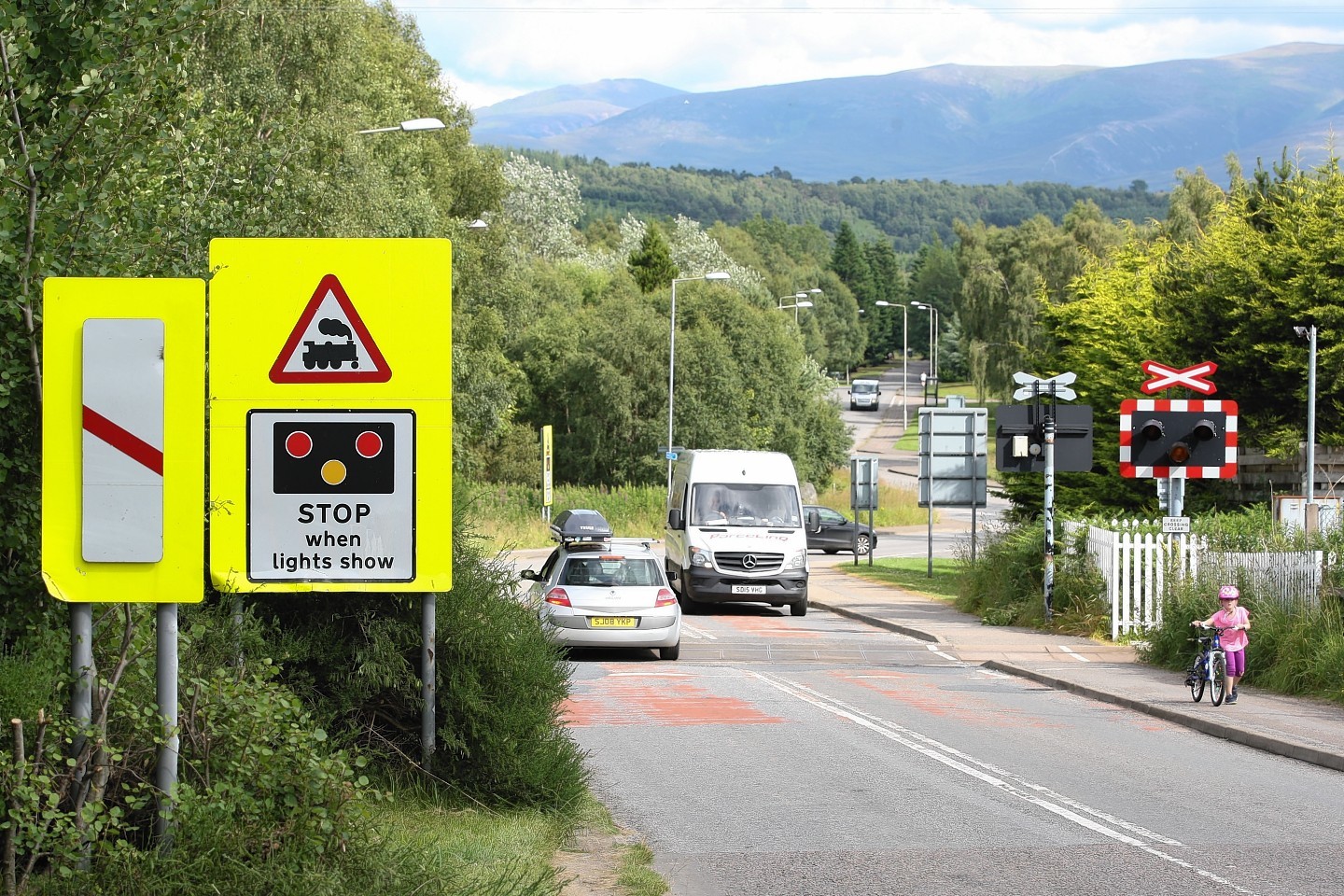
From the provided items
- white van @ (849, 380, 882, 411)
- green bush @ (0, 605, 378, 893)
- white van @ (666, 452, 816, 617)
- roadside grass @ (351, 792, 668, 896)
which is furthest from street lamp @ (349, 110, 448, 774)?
white van @ (849, 380, 882, 411)

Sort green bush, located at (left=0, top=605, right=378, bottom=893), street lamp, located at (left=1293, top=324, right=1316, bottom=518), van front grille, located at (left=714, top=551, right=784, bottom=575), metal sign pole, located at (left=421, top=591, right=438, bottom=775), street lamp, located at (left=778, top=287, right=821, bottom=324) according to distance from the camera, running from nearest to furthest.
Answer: green bush, located at (left=0, top=605, right=378, bottom=893)
metal sign pole, located at (left=421, top=591, right=438, bottom=775)
street lamp, located at (left=1293, top=324, right=1316, bottom=518)
van front grille, located at (left=714, top=551, right=784, bottom=575)
street lamp, located at (left=778, top=287, right=821, bottom=324)

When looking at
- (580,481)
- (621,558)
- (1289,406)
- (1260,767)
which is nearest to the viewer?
(1260,767)

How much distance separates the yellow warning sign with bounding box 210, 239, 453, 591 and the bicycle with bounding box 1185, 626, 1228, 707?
10.1m

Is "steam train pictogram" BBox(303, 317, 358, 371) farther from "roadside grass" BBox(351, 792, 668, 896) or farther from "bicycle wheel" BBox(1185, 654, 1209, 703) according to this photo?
"bicycle wheel" BBox(1185, 654, 1209, 703)

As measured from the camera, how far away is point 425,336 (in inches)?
302

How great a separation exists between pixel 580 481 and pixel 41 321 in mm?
58947

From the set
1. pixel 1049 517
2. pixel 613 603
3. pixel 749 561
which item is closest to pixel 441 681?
pixel 613 603

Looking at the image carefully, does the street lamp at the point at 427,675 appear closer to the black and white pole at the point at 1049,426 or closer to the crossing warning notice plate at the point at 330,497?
the crossing warning notice plate at the point at 330,497

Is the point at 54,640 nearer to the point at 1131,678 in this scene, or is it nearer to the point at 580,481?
the point at 1131,678

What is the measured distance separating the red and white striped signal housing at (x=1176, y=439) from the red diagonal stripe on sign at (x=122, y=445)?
16.1m

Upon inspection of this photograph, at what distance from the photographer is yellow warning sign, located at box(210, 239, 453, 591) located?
7406 millimetres

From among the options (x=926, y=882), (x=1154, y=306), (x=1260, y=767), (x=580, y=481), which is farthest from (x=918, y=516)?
(x=926, y=882)

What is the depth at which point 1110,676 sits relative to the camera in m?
18.0

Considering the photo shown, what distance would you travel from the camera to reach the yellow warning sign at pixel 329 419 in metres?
7.41
